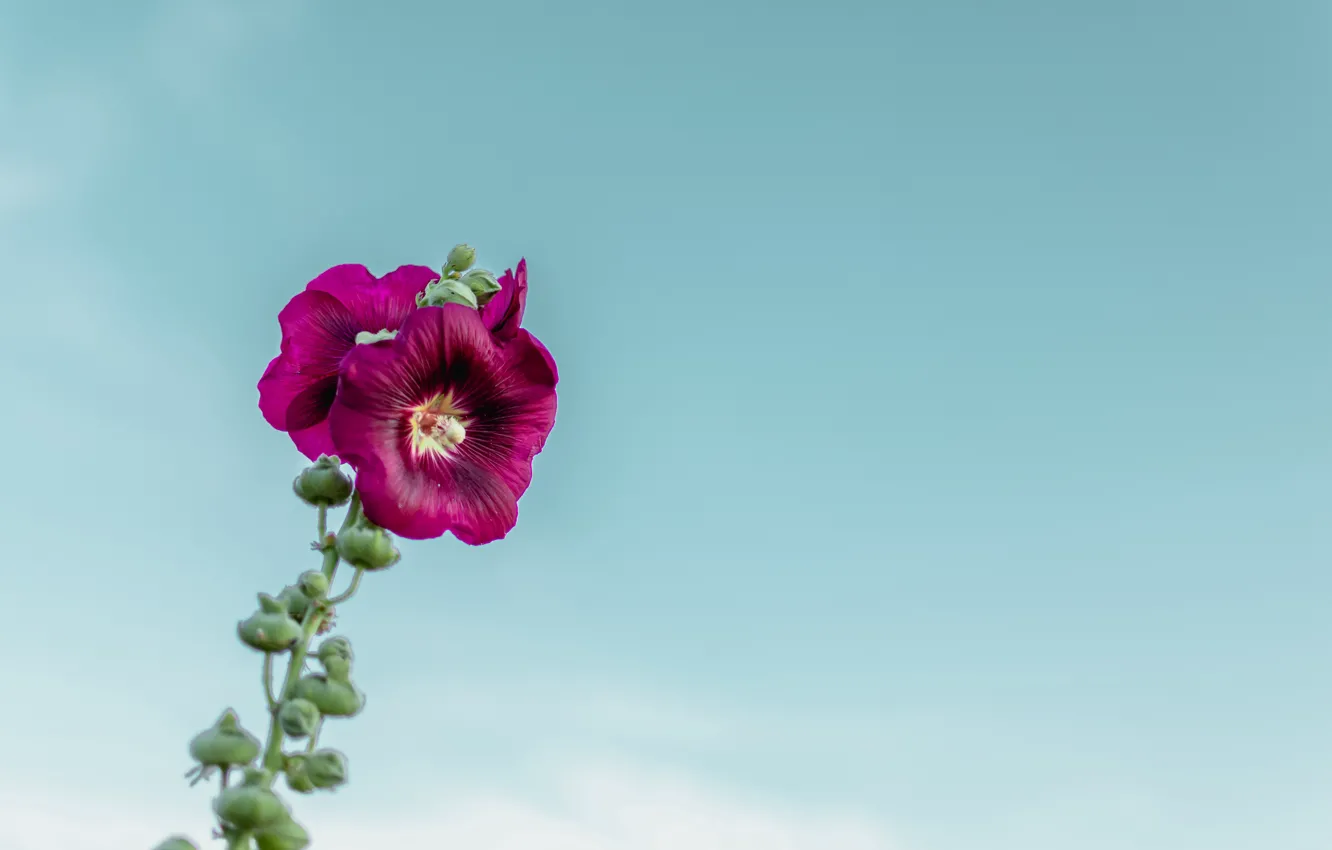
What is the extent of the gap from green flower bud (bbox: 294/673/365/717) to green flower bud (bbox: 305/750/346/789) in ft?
0.17

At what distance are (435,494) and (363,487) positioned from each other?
0.19m

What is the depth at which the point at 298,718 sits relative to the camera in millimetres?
1360

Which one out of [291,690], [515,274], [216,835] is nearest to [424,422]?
[515,274]

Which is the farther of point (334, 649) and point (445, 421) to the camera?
point (445, 421)

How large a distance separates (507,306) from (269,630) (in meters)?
0.68

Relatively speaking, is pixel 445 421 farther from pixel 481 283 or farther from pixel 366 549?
pixel 366 549

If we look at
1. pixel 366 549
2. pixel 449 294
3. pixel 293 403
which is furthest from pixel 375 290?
pixel 366 549

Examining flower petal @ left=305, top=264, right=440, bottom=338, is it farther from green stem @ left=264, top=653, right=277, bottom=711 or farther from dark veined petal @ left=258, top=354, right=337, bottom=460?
green stem @ left=264, top=653, right=277, bottom=711

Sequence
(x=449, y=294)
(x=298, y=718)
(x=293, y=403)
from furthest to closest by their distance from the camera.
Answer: (x=293, y=403) → (x=449, y=294) → (x=298, y=718)

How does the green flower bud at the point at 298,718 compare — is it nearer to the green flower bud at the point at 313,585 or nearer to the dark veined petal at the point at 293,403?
the green flower bud at the point at 313,585

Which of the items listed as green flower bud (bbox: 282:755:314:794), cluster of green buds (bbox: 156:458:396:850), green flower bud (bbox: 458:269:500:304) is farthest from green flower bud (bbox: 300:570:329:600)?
green flower bud (bbox: 458:269:500:304)

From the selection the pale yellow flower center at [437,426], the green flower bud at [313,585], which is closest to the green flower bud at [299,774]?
the green flower bud at [313,585]

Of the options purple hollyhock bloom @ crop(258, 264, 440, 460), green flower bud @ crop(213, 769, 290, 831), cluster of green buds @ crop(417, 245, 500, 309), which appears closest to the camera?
green flower bud @ crop(213, 769, 290, 831)

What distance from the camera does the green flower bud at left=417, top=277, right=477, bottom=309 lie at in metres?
1.77
